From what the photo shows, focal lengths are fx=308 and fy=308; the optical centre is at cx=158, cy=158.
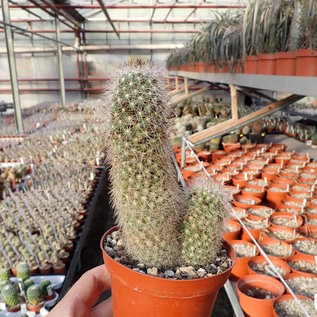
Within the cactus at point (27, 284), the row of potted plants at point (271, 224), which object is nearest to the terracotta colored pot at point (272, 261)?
the row of potted plants at point (271, 224)

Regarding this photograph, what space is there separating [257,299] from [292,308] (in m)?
0.21

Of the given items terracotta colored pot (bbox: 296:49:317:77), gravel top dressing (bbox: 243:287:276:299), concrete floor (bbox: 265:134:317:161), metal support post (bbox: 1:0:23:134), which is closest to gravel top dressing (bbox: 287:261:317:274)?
gravel top dressing (bbox: 243:287:276:299)

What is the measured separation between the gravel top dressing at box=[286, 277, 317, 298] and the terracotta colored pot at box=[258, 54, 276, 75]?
1475mm

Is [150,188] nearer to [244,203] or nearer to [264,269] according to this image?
[264,269]

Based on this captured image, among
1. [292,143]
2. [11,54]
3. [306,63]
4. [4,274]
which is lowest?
[4,274]

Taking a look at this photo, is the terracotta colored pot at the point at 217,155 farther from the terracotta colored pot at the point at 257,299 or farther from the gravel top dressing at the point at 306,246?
the terracotta colored pot at the point at 257,299

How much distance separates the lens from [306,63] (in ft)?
5.98

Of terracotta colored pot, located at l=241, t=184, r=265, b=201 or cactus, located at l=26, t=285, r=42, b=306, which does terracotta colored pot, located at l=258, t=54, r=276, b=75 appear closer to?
terracotta colored pot, located at l=241, t=184, r=265, b=201

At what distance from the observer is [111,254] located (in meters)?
0.91

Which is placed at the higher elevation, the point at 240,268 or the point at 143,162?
the point at 143,162

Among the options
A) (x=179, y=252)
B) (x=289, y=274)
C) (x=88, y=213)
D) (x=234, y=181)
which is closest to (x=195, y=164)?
(x=234, y=181)

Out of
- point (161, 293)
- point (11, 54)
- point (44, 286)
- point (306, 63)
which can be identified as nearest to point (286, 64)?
point (306, 63)

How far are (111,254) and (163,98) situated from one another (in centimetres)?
48

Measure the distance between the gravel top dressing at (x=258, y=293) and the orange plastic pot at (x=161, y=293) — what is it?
3.21 feet
